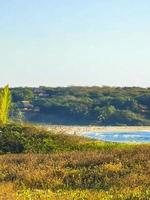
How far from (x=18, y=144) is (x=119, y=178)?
18037mm

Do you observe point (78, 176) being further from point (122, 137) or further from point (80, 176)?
point (122, 137)

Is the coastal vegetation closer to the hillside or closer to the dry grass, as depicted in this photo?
the dry grass

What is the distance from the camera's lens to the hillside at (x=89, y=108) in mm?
128500

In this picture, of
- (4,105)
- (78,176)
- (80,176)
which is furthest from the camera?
(4,105)

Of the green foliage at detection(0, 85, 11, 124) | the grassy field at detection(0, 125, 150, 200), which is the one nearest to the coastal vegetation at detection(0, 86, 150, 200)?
the grassy field at detection(0, 125, 150, 200)

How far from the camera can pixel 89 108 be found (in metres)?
137

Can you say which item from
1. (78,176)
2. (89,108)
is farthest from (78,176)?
(89,108)

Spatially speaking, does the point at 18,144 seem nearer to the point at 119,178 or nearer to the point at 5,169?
the point at 5,169

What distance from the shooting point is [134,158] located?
23750 millimetres

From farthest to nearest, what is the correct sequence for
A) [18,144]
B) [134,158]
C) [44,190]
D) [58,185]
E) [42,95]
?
1. [42,95]
2. [18,144]
3. [134,158]
4. [58,185]
5. [44,190]

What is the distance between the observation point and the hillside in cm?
12850

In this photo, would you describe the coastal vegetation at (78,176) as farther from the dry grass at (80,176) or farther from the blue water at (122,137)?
the blue water at (122,137)

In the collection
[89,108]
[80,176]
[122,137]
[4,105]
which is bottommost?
[122,137]

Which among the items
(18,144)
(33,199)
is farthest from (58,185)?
(18,144)
